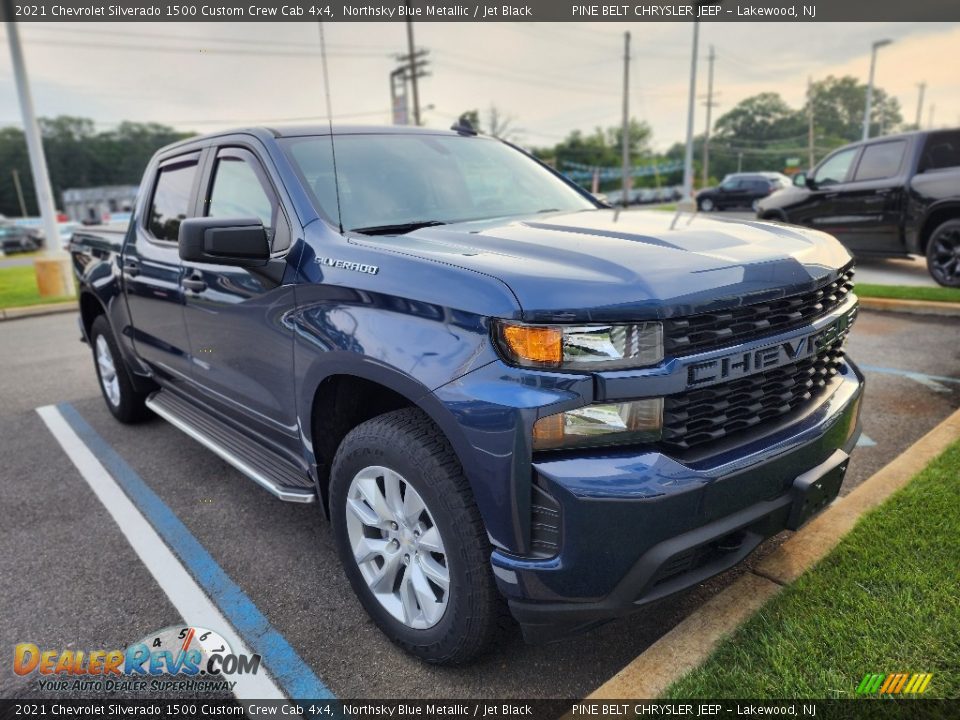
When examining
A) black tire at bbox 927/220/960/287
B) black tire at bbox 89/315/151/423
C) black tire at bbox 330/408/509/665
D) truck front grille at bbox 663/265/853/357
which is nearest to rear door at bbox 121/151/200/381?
black tire at bbox 89/315/151/423

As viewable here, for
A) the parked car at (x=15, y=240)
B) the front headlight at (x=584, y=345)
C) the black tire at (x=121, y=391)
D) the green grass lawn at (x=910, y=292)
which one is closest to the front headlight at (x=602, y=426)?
the front headlight at (x=584, y=345)

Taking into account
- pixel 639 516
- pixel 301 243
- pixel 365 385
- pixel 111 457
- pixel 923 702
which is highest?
pixel 301 243

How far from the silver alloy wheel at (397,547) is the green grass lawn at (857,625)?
804 mm

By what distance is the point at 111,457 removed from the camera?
14.5ft

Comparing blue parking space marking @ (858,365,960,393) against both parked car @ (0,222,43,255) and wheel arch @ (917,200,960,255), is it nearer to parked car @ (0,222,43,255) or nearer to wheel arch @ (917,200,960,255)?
wheel arch @ (917,200,960,255)

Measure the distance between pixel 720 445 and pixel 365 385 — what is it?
1256 mm

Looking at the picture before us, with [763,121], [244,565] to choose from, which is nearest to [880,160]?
[244,565]

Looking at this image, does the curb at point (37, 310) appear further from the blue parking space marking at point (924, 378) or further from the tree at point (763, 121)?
the tree at point (763, 121)

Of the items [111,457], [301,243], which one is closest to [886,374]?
[301,243]

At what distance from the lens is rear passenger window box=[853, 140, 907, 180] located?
28.5 ft

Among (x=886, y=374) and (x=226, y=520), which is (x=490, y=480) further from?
(x=886, y=374)

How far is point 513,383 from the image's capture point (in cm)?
183

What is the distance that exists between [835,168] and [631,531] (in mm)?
9813

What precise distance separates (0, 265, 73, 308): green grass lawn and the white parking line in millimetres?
8447
